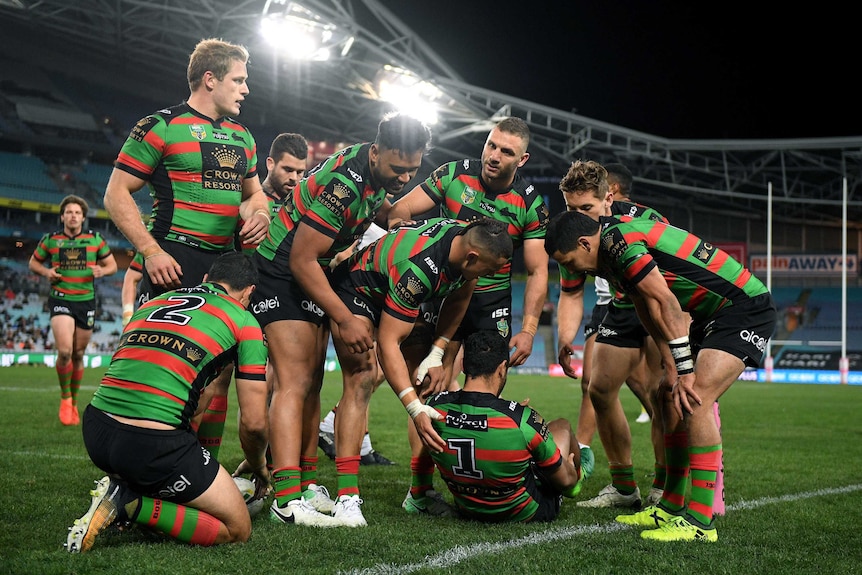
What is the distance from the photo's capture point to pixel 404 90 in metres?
31.2

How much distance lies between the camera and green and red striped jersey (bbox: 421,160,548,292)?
6.04 metres

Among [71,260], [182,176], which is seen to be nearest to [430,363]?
[182,176]

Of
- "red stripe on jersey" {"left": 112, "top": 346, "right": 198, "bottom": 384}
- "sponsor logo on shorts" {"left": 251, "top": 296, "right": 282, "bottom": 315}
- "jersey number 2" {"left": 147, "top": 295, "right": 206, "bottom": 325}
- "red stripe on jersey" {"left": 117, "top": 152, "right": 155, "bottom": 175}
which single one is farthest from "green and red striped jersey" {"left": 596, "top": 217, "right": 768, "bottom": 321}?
"red stripe on jersey" {"left": 117, "top": 152, "right": 155, "bottom": 175}

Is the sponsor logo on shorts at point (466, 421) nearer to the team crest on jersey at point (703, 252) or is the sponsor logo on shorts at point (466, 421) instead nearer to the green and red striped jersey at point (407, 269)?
the green and red striped jersey at point (407, 269)

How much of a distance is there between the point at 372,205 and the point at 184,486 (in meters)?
2.17

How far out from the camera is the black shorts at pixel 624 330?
19.9ft

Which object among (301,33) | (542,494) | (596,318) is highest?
(301,33)

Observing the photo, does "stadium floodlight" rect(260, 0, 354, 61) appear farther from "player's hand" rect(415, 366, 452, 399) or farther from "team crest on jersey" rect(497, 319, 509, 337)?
"player's hand" rect(415, 366, 452, 399)

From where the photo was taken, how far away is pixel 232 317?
4.23 meters

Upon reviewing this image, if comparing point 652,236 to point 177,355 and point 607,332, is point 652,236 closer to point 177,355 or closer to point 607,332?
point 607,332

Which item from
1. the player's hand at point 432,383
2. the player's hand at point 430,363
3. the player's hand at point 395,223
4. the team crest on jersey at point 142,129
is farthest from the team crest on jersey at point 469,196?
the team crest on jersey at point 142,129

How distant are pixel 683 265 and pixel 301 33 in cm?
2461

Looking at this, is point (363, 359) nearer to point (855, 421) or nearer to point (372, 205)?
point (372, 205)

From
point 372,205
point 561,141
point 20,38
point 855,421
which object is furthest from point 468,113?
point 372,205
